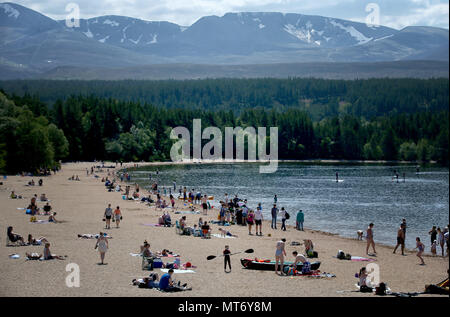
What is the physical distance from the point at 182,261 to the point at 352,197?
48519mm

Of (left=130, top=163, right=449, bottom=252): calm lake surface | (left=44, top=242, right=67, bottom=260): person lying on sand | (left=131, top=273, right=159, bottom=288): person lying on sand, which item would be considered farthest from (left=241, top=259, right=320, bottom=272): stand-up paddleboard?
(left=130, top=163, right=449, bottom=252): calm lake surface

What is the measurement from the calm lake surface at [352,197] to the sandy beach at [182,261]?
7798 mm

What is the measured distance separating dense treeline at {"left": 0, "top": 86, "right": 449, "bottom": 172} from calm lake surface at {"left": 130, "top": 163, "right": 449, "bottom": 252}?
117ft

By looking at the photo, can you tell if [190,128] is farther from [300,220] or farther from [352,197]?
[300,220]

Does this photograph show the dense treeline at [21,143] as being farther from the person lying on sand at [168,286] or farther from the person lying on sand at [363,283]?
the person lying on sand at [363,283]

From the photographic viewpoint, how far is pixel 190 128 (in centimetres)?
17062

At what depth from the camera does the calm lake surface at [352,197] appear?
4950 cm

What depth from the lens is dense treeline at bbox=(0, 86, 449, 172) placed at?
137625 millimetres

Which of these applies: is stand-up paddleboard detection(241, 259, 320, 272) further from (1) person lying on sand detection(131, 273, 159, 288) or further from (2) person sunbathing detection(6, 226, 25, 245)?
(2) person sunbathing detection(6, 226, 25, 245)

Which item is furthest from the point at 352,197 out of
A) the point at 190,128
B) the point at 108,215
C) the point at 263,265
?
the point at 190,128

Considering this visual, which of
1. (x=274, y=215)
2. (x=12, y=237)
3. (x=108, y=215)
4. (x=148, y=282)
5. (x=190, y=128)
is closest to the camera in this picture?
(x=148, y=282)

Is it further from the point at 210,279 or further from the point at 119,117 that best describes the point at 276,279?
the point at 119,117
